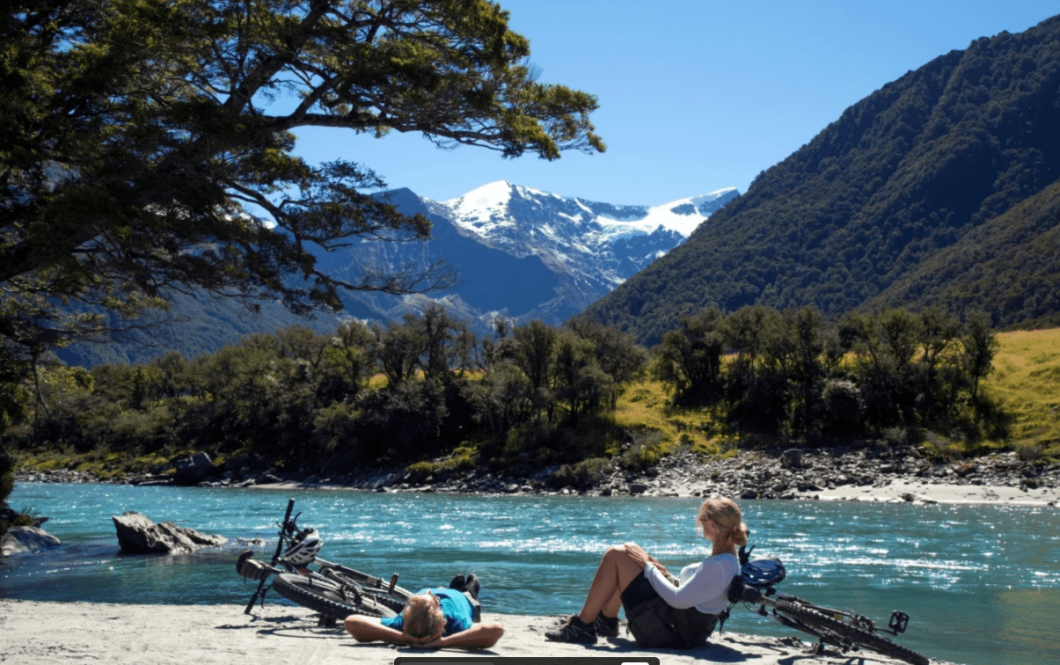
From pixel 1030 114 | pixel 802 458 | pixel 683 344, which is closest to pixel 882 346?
pixel 802 458

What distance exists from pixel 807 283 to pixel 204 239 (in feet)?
502

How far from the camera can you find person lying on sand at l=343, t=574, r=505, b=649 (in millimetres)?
7090

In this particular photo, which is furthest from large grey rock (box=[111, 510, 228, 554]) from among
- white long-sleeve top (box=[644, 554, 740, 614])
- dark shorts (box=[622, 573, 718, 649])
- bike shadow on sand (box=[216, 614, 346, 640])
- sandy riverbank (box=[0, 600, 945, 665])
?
white long-sleeve top (box=[644, 554, 740, 614])

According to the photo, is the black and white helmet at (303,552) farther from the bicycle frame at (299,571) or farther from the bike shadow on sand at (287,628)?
the bike shadow on sand at (287,628)

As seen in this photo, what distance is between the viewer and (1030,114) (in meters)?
156

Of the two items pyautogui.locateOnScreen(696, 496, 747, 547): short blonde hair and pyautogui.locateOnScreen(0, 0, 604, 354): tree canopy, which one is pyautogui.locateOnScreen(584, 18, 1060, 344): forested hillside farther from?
pyautogui.locateOnScreen(696, 496, 747, 547): short blonde hair

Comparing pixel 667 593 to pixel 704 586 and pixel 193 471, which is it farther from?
pixel 193 471

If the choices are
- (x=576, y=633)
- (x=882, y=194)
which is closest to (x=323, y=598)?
(x=576, y=633)

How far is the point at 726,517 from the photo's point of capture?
6957 millimetres

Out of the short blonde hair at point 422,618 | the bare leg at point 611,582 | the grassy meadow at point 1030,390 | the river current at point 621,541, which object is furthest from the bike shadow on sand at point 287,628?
the grassy meadow at point 1030,390

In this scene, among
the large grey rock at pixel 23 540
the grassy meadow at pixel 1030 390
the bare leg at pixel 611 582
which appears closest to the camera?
the bare leg at pixel 611 582

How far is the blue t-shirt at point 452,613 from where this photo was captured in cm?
747

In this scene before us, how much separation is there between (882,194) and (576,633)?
167027 mm

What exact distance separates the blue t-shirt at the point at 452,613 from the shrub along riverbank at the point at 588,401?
37.2m
